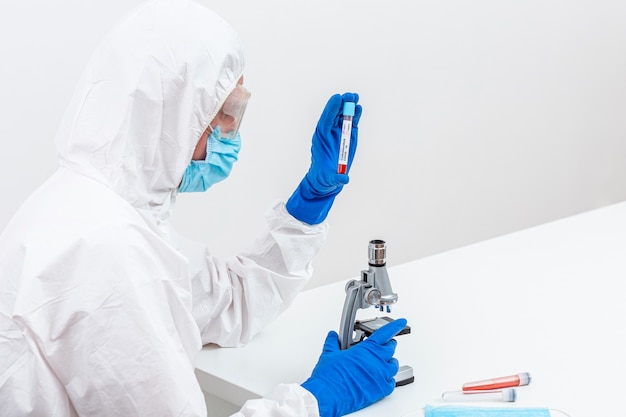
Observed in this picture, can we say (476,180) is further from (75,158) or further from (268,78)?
(75,158)

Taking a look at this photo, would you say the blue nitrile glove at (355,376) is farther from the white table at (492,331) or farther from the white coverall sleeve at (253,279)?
the white coverall sleeve at (253,279)

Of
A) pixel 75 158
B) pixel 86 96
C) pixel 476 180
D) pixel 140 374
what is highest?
pixel 476 180

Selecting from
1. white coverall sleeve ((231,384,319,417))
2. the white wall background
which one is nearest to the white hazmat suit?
white coverall sleeve ((231,384,319,417))

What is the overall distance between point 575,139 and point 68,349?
12.8 ft

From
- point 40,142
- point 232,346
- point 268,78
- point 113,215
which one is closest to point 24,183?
point 40,142

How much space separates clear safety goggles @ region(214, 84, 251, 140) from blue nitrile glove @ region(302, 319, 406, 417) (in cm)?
50

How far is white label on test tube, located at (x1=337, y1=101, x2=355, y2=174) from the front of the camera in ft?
4.97

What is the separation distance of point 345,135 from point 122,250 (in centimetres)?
59

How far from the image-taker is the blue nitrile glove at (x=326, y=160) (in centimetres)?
154

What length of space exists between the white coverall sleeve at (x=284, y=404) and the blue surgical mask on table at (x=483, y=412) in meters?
0.20

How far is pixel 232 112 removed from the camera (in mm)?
1466

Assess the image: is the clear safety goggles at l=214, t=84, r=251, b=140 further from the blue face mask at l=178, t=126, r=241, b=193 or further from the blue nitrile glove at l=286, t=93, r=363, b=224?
the blue nitrile glove at l=286, t=93, r=363, b=224

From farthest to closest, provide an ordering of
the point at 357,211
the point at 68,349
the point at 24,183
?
the point at 357,211 → the point at 24,183 → the point at 68,349

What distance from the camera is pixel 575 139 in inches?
172
